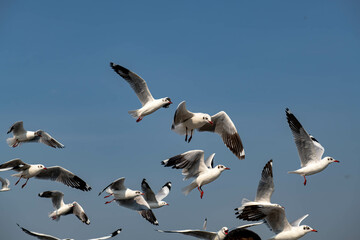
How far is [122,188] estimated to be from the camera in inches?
488

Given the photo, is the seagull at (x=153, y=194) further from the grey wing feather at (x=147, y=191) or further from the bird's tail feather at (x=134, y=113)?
the bird's tail feather at (x=134, y=113)

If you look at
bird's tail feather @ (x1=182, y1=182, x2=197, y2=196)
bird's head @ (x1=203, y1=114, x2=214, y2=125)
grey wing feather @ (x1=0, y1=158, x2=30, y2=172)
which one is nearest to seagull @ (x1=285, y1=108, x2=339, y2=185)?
bird's head @ (x1=203, y1=114, x2=214, y2=125)

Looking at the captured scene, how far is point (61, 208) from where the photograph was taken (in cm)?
1398

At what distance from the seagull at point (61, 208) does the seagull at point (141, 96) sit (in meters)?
3.61

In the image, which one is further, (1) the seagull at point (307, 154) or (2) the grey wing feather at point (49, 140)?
(2) the grey wing feather at point (49, 140)

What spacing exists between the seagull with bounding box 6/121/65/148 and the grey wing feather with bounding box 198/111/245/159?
18.4 ft

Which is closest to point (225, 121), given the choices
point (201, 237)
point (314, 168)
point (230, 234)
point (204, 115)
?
point (204, 115)

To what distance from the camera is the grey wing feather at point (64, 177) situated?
1448 centimetres

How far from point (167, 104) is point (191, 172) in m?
1.86

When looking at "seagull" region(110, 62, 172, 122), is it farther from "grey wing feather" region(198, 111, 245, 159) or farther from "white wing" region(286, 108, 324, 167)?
"white wing" region(286, 108, 324, 167)

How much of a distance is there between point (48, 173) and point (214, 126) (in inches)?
214

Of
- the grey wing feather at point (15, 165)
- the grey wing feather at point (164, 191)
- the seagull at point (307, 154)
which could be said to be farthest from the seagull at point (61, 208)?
the seagull at point (307, 154)

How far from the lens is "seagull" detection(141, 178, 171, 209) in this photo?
13.9 metres

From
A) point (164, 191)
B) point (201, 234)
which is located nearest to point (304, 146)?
point (201, 234)
